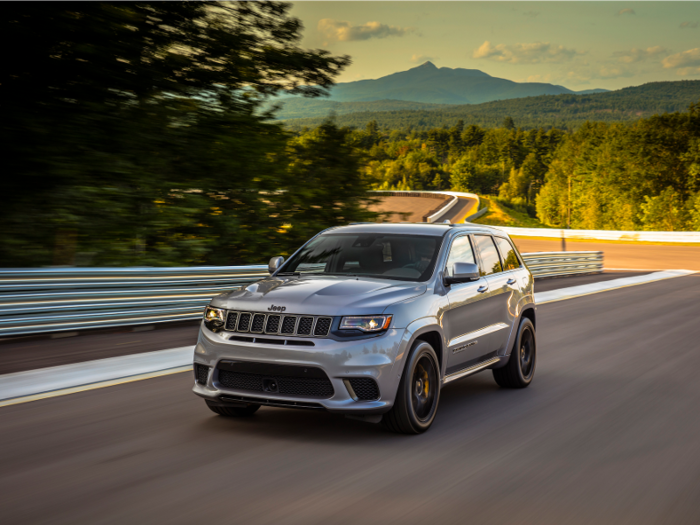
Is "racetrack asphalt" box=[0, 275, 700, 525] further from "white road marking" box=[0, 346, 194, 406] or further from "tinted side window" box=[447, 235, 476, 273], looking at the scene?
"tinted side window" box=[447, 235, 476, 273]

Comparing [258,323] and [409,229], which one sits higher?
[409,229]

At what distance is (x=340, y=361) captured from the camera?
5.36 metres

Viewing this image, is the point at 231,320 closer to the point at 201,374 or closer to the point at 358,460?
the point at 201,374

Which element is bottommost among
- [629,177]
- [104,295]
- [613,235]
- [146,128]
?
[613,235]

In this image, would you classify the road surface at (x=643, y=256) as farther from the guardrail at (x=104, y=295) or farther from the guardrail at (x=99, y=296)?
the guardrail at (x=99, y=296)

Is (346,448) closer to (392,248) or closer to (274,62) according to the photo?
(392,248)

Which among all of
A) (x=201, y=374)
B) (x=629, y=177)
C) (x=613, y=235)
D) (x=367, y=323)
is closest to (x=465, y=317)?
(x=367, y=323)

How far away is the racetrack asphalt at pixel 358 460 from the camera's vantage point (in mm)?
4258

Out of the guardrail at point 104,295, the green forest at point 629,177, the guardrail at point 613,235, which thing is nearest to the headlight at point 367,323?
the guardrail at point 104,295

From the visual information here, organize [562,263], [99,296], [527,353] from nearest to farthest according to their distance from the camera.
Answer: [527,353], [99,296], [562,263]

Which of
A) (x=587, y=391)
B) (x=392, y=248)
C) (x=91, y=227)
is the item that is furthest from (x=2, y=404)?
(x=91, y=227)

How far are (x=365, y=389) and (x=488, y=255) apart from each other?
9.05 ft

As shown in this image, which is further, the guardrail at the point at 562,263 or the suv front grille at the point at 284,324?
the guardrail at the point at 562,263

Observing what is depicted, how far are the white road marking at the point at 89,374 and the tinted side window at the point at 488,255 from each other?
3.46m
